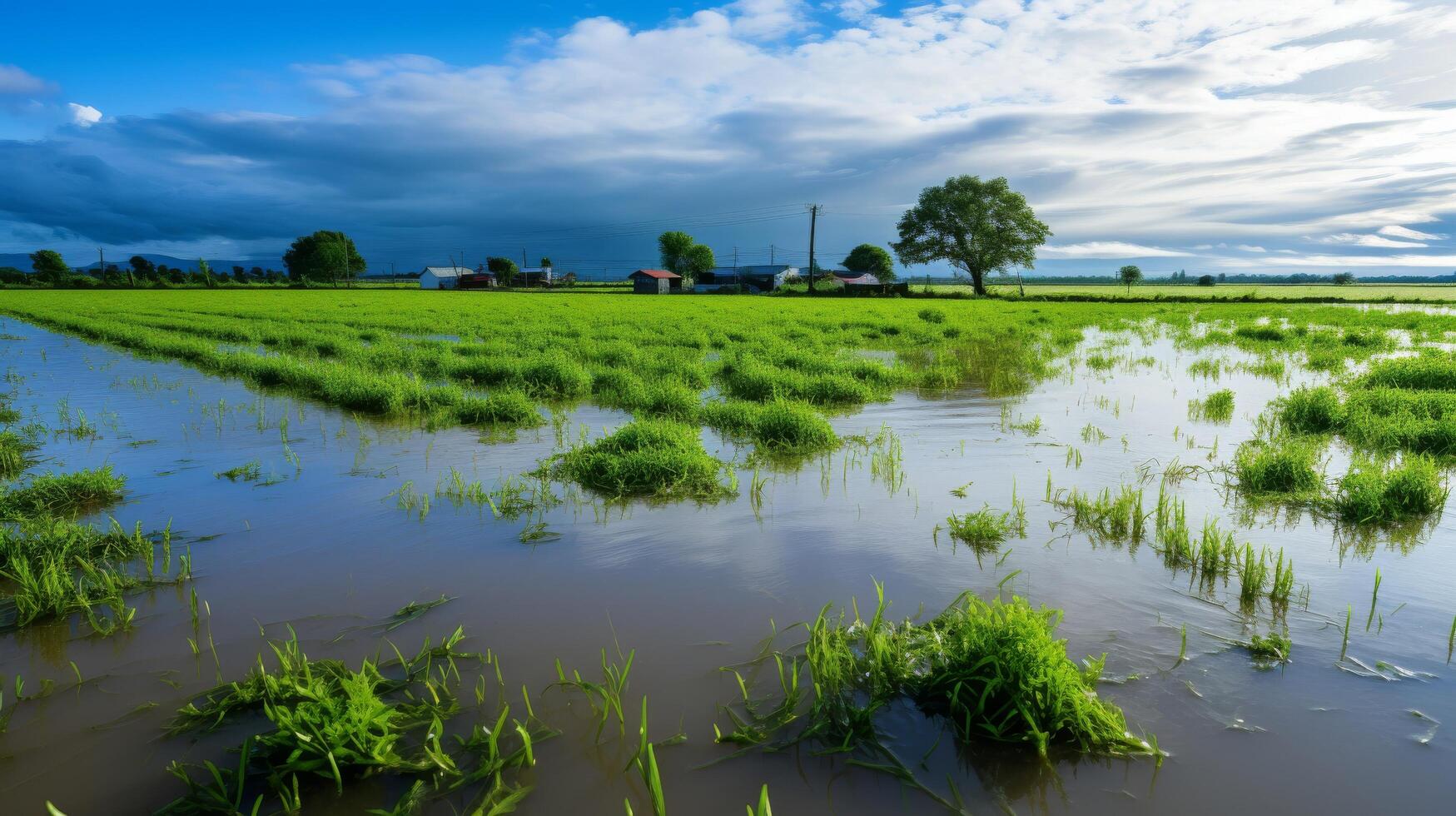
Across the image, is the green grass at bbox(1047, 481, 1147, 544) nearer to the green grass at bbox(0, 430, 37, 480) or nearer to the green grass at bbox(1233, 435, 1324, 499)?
the green grass at bbox(1233, 435, 1324, 499)

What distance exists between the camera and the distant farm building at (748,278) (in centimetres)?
10619

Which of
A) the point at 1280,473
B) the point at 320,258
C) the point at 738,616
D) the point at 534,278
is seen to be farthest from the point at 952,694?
the point at 320,258

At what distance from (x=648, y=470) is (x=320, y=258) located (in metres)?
149

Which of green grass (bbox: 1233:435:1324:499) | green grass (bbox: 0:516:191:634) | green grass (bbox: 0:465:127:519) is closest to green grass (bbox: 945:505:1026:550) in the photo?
green grass (bbox: 1233:435:1324:499)

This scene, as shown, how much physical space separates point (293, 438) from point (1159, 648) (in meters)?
9.31

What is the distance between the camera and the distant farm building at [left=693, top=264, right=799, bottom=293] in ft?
348

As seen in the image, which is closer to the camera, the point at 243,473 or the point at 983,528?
the point at 983,528

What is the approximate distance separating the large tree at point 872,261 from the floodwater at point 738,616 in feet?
451

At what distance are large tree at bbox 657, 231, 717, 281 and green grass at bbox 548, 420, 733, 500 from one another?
135 meters

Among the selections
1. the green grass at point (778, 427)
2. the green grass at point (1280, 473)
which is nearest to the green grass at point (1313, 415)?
the green grass at point (1280, 473)

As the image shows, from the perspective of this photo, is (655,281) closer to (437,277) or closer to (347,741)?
(437,277)

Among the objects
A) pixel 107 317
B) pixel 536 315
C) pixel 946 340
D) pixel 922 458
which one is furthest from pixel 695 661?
pixel 107 317

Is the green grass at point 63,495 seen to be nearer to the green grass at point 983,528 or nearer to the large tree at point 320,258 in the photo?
the green grass at point 983,528

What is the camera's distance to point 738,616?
13.4 feet
